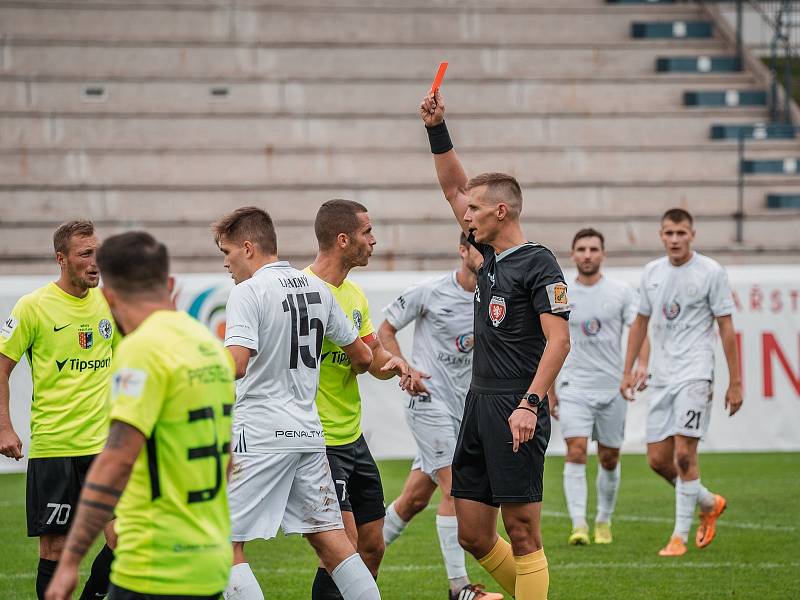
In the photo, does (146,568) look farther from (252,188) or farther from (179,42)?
(179,42)

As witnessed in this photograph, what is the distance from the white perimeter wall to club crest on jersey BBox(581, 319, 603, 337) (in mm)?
4471

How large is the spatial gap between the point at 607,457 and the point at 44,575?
5215 mm

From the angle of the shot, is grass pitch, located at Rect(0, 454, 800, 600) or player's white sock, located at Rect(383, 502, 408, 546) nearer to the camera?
grass pitch, located at Rect(0, 454, 800, 600)

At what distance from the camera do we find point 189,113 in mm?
21703

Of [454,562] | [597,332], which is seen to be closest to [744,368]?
[597,332]

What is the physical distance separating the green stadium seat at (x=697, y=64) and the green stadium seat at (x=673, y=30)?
28.9 inches

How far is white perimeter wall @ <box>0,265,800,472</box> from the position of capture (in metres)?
15.3

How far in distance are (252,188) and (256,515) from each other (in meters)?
15.0

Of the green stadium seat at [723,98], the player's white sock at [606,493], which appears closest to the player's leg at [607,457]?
the player's white sock at [606,493]

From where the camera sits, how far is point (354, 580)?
5.90 m

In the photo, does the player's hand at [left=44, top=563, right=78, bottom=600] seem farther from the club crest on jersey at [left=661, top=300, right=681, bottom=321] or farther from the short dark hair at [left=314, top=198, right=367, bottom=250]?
the club crest on jersey at [left=661, top=300, right=681, bottom=321]

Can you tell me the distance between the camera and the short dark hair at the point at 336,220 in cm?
661

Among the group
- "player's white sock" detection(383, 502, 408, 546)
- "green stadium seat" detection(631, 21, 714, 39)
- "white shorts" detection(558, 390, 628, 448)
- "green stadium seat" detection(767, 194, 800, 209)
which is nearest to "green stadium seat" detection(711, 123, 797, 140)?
"green stadium seat" detection(767, 194, 800, 209)

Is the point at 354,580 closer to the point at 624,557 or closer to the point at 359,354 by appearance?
the point at 359,354
